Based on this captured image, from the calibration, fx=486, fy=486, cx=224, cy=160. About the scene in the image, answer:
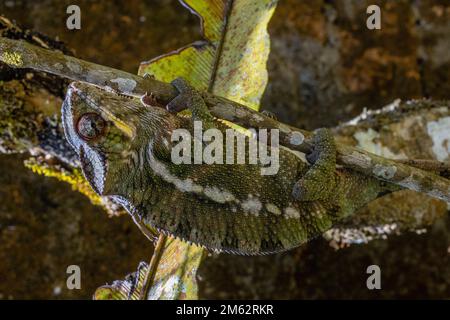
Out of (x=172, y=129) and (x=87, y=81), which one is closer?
(x=87, y=81)

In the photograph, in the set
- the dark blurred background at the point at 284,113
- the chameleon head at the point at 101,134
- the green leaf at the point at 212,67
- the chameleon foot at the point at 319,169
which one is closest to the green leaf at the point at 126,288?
the green leaf at the point at 212,67

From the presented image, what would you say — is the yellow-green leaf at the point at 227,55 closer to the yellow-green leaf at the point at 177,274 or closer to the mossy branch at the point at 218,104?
the mossy branch at the point at 218,104

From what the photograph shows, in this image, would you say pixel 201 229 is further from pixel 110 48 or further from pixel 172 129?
pixel 110 48

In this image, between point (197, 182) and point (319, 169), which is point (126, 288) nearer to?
point (197, 182)

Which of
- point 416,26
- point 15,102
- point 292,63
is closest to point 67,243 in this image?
point 15,102

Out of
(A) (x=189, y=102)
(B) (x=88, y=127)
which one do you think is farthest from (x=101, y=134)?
(A) (x=189, y=102)

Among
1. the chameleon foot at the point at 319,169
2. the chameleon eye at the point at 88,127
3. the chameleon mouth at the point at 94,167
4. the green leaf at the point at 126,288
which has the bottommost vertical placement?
the green leaf at the point at 126,288

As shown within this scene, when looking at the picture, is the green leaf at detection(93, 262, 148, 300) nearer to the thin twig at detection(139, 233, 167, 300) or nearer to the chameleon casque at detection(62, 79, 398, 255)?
the thin twig at detection(139, 233, 167, 300)

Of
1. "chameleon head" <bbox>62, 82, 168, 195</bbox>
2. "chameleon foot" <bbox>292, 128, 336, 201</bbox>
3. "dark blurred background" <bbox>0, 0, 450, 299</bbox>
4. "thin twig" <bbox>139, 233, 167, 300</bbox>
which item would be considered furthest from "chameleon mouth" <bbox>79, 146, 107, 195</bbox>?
"dark blurred background" <bbox>0, 0, 450, 299</bbox>
